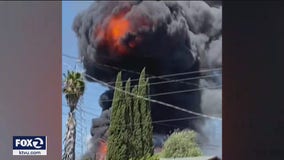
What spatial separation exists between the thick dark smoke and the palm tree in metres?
0.17

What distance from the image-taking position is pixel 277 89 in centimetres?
490

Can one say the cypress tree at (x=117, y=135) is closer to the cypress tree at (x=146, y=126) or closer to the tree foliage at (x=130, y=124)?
the tree foliage at (x=130, y=124)

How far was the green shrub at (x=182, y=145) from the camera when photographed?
5016 mm

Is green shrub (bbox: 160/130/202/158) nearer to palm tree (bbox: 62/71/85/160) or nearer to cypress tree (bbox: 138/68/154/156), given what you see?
cypress tree (bbox: 138/68/154/156)

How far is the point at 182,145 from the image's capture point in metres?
5.02

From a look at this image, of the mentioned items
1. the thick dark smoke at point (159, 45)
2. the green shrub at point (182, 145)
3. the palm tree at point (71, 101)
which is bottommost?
the green shrub at point (182, 145)

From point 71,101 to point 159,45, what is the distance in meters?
1.14
